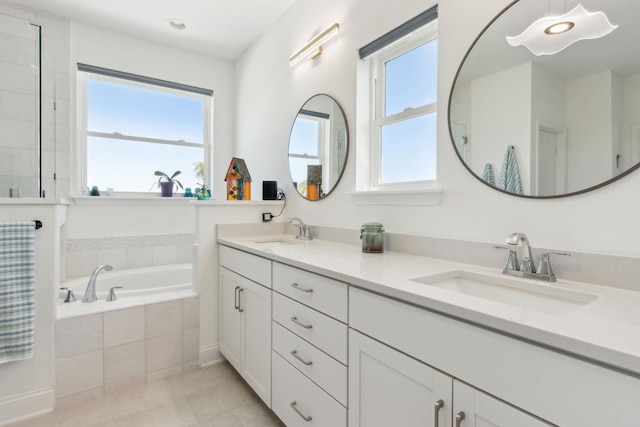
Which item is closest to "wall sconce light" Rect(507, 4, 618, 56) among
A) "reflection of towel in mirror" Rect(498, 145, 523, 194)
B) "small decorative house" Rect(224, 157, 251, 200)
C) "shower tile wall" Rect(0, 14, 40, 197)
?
"reflection of towel in mirror" Rect(498, 145, 523, 194)

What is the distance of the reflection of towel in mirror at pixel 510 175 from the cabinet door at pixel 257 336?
1144mm

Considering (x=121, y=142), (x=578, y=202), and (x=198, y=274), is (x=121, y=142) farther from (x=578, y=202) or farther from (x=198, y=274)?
(x=578, y=202)

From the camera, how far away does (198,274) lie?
7.26ft

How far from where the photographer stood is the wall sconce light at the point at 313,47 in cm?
207

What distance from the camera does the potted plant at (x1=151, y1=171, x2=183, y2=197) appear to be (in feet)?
10.6

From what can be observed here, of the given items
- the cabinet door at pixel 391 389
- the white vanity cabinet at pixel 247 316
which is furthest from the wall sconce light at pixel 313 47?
the cabinet door at pixel 391 389

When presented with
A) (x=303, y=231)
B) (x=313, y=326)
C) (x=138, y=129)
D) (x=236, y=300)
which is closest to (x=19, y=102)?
(x=138, y=129)

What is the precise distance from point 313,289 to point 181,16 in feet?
8.87

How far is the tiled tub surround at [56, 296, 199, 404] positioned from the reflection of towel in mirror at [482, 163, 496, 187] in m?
1.89

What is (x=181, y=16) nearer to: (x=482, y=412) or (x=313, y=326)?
(x=313, y=326)

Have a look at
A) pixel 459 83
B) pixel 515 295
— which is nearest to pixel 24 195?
pixel 459 83

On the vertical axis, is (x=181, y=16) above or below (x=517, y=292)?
above

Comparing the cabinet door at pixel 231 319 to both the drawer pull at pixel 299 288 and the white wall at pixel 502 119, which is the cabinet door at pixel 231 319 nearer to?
the drawer pull at pixel 299 288

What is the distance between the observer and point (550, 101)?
1.13 m
